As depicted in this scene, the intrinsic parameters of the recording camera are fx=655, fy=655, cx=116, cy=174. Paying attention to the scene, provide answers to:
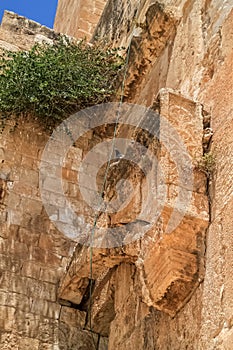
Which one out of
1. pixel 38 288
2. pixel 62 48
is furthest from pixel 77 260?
pixel 62 48

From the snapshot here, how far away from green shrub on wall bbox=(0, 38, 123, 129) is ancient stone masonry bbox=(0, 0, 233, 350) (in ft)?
0.67

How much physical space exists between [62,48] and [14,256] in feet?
8.49

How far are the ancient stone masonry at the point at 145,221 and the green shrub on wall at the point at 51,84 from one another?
0.21m

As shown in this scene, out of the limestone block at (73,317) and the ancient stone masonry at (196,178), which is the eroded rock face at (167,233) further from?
the limestone block at (73,317)

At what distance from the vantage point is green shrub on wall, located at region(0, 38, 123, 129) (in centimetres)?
620

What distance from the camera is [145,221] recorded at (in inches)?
144

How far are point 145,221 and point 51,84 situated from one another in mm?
2948

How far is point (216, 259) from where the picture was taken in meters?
3.23

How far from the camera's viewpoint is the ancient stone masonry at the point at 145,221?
3387 mm

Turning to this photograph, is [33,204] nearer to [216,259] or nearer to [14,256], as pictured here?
[14,256]

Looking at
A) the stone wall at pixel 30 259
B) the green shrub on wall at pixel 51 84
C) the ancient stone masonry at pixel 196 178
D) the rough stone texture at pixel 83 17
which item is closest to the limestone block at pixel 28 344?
the stone wall at pixel 30 259

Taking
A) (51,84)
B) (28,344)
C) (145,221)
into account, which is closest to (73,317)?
(28,344)

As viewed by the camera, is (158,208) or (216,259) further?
(158,208)

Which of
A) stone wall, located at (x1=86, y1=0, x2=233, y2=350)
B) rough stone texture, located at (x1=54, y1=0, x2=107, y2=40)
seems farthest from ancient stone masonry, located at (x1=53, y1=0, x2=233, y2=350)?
rough stone texture, located at (x1=54, y1=0, x2=107, y2=40)
